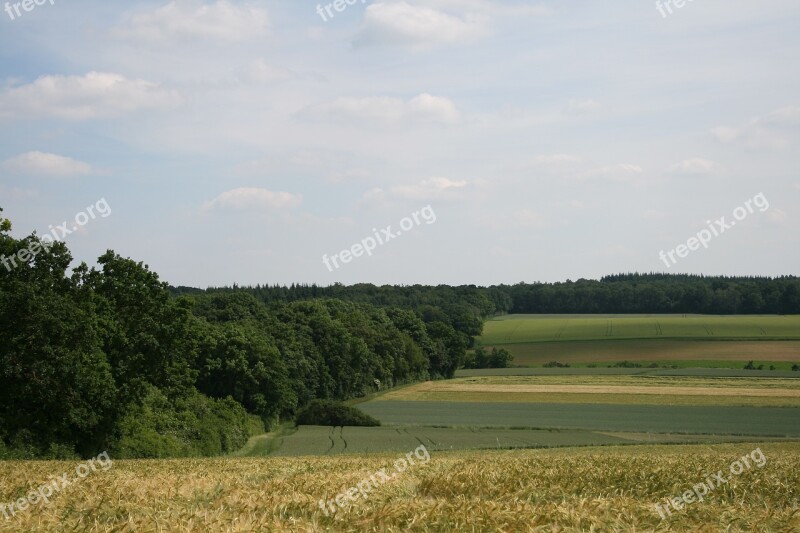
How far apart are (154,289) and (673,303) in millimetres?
152557

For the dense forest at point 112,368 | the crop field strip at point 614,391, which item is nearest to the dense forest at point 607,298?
the crop field strip at point 614,391

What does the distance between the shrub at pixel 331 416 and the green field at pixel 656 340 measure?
58.7m

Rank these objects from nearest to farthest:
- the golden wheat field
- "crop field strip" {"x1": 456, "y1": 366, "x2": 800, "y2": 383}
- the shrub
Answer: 1. the golden wheat field
2. the shrub
3. "crop field strip" {"x1": 456, "y1": 366, "x2": 800, "y2": 383}

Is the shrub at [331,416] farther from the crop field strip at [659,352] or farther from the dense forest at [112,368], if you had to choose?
the crop field strip at [659,352]

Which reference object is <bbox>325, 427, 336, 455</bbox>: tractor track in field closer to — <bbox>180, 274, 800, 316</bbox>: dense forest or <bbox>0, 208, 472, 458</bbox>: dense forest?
<bbox>0, 208, 472, 458</bbox>: dense forest

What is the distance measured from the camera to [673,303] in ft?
575

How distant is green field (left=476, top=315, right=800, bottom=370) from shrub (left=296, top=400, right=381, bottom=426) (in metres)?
58.7

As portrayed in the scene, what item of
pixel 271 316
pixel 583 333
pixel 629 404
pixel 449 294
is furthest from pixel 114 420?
pixel 449 294

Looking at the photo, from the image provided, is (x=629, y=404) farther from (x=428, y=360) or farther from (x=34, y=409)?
(x=34, y=409)

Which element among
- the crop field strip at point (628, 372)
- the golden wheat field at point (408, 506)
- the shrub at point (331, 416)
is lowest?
the crop field strip at point (628, 372)

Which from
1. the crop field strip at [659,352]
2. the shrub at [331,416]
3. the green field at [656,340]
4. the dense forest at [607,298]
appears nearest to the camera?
the shrub at [331,416]

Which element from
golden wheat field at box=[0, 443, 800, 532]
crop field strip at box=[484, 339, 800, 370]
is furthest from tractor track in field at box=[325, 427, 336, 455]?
crop field strip at box=[484, 339, 800, 370]

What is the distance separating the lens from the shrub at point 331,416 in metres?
69.2

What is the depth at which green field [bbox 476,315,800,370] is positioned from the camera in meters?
112
